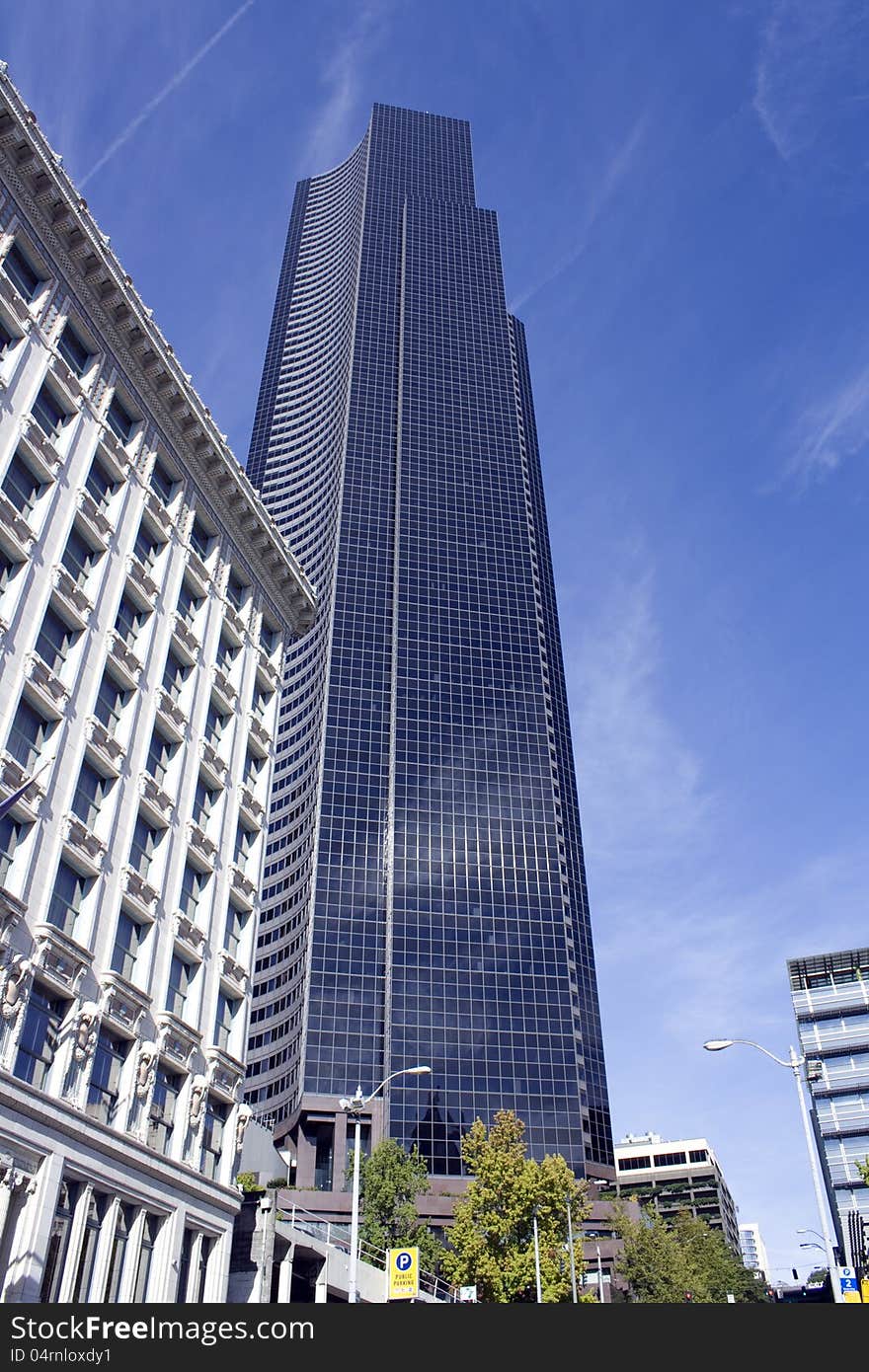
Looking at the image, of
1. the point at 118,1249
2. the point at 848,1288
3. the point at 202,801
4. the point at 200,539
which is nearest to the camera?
the point at 848,1288

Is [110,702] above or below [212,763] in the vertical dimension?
below

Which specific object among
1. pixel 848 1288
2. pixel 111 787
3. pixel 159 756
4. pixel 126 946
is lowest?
pixel 848 1288

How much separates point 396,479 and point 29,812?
142m

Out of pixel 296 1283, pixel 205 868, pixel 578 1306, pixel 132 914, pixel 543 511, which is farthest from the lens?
pixel 543 511

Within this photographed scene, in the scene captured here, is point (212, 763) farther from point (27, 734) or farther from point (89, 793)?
point (27, 734)

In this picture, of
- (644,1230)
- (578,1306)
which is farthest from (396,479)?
(578,1306)

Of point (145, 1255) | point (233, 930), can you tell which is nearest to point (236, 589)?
point (233, 930)

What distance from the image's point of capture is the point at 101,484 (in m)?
45.0

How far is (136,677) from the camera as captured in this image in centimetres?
4369

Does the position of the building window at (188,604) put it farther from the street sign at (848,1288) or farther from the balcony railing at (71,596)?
the street sign at (848,1288)

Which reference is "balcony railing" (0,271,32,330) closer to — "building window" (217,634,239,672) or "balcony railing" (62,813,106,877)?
"building window" (217,634,239,672)

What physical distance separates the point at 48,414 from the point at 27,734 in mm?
13012

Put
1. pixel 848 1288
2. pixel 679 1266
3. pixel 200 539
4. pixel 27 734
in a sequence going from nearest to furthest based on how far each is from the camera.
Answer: pixel 848 1288 < pixel 27 734 < pixel 200 539 < pixel 679 1266

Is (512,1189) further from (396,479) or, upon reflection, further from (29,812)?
(396,479)
